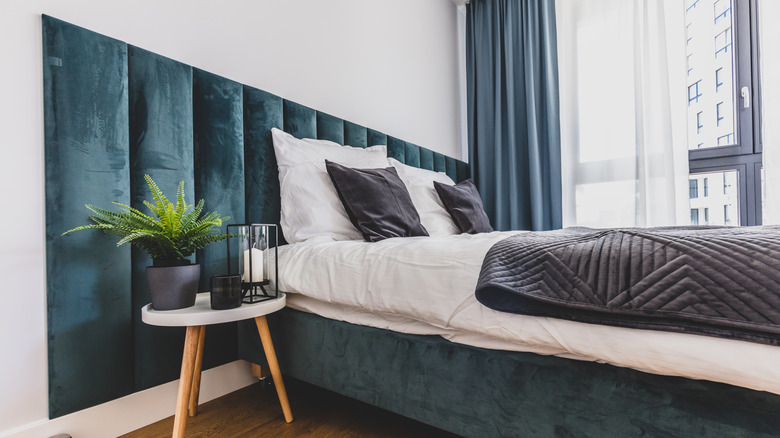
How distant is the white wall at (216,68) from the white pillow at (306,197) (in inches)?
13.8

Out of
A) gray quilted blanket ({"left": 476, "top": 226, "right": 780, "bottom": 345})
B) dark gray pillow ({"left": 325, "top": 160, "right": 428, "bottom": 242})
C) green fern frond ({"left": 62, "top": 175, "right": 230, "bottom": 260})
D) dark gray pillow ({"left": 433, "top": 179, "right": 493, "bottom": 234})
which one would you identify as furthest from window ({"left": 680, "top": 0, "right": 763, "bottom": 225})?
green fern frond ({"left": 62, "top": 175, "right": 230, "bottom": 260})

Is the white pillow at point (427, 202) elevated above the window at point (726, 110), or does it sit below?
below

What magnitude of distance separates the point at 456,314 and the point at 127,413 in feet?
3.52

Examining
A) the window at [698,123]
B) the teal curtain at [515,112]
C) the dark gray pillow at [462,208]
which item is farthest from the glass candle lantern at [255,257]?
the window at [698,123]

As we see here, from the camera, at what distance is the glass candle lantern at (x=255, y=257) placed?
Answer: 44.9 inches

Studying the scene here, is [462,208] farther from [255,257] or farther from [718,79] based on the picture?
[718,79]

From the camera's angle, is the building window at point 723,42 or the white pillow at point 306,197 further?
the building window at point 723,42

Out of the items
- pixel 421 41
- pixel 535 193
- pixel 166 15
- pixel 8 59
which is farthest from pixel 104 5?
pixel 535 193

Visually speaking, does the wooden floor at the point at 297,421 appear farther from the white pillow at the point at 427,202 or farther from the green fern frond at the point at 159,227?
the white pillow at the point at 427,202

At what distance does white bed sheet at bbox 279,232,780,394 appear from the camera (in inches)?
23.8

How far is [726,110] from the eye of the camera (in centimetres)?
258

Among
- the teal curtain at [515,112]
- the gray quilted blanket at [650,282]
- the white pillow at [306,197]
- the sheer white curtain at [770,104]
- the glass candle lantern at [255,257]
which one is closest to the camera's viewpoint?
the gray quilted blanket at [650,282]

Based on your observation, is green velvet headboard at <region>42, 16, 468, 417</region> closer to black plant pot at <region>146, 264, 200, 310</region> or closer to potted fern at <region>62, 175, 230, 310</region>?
potted fern at <region>62, 175, 230, 310</region>

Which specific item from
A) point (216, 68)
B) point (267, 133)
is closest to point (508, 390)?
point (267, 133)
